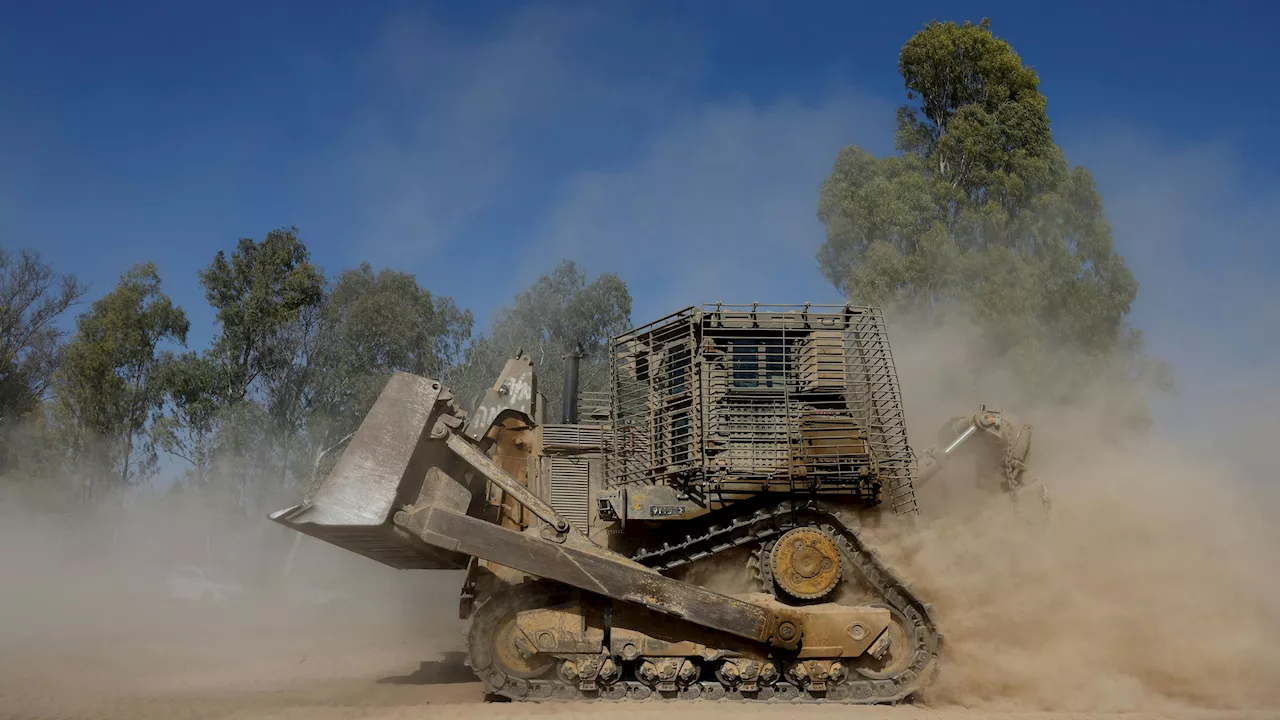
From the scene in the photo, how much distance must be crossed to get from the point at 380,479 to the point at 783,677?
→ 4522 millimetres

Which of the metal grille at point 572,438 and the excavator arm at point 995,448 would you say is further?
the metal grille at point 572,438

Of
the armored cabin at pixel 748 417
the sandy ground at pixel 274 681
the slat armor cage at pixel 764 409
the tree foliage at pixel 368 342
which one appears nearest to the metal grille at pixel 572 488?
the armored cabin at pixel 748 417

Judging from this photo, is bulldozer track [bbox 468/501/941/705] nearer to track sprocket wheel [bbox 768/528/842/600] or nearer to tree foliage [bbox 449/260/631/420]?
track sprocket wheel [bbox 768/528/842/600]

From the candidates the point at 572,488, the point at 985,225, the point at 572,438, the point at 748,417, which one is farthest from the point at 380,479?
the point at 985,225

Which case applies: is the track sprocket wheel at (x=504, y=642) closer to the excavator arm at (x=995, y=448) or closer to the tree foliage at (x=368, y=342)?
the excavator arm at (x=995, y=448)

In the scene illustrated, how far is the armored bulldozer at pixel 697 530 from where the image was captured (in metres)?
8.76

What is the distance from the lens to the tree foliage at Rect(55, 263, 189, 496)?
107ft

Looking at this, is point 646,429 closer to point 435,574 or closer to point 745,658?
point 745,658

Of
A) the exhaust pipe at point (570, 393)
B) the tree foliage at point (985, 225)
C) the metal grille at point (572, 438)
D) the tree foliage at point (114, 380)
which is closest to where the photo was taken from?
the metal grille at point (572, 438)

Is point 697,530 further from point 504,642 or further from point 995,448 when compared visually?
point 995,448

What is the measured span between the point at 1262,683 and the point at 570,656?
289 inches

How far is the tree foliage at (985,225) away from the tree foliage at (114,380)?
85.1 ft

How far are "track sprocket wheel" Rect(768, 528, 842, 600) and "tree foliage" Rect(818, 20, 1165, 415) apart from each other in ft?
48.3

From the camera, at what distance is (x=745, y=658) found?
888cm
